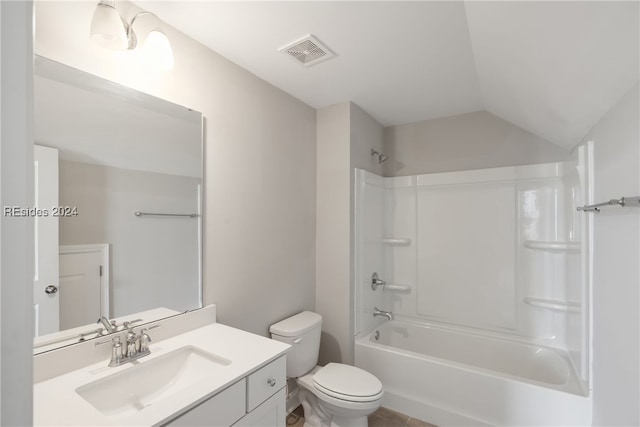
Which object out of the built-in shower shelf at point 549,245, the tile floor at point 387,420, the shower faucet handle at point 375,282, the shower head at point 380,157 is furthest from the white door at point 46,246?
the built-in shower shelf at point 549,245

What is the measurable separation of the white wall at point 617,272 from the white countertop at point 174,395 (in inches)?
55.5

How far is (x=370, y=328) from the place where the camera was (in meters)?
2.62

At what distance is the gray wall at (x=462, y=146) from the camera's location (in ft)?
8.01

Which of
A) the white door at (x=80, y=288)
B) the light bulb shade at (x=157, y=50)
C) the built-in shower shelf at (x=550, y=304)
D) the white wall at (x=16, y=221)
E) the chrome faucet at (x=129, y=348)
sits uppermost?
the light bulb shade at (x=157, y=50)

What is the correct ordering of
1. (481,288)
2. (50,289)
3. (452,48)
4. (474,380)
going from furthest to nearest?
(481,288), (474,380), (452,48), (50,289)

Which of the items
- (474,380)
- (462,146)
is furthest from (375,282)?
(462,146)

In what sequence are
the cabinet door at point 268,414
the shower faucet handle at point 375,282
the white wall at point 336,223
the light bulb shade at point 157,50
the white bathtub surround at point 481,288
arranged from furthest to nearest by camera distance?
the shower faucet handle at point 375,282, the white wall at point 336,223, the white bathtub surround at point 481,288, the light bulb shade at point 157,50, the cabinet door at point 268,414

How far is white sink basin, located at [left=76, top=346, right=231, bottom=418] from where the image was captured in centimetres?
107

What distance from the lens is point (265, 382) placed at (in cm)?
123

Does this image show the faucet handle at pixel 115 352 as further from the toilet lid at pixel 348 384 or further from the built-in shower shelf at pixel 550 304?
the built-in shower shelf at pixel 550 304

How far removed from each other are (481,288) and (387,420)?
134cm

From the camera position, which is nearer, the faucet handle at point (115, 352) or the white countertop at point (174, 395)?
the white countertop at point (174, 395)

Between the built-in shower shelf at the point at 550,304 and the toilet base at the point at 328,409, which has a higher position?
the built-in shower shelf at the point at 550,304

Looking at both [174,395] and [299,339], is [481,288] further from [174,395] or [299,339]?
[174,395]
